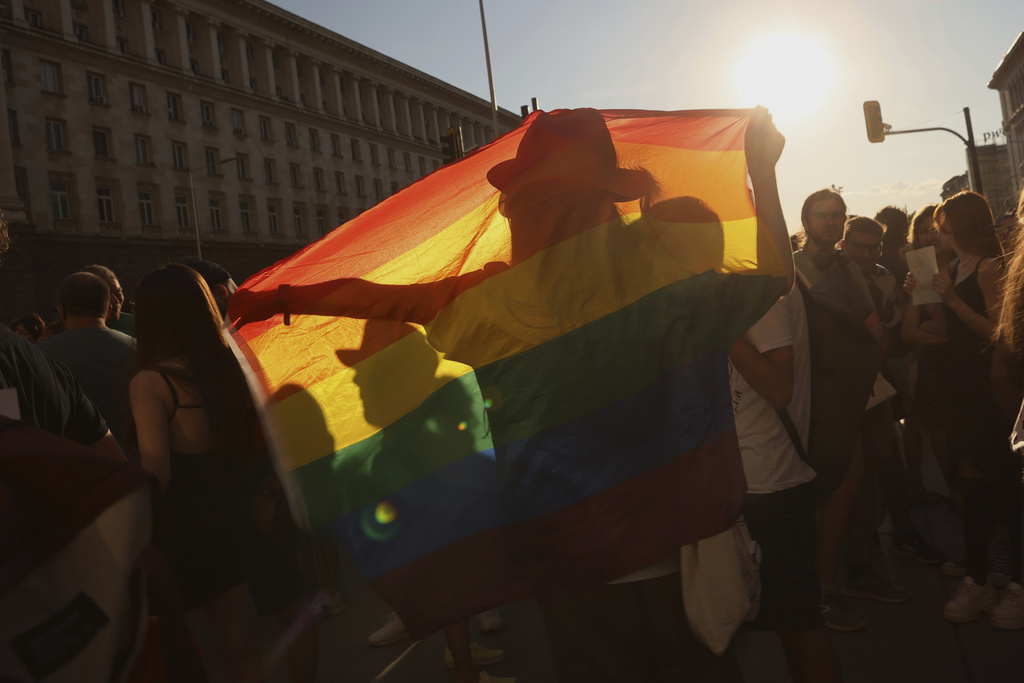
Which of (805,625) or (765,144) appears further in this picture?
(805,625)

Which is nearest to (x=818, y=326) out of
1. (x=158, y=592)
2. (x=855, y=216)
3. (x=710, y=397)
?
(x=710, y=397)

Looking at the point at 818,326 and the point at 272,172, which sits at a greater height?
the point at 272,172

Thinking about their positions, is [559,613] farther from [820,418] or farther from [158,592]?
[820,418]

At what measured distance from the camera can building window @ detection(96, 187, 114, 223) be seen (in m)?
35.2

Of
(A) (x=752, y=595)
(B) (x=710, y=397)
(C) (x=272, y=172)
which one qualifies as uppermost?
(C) (x=272, y=172)

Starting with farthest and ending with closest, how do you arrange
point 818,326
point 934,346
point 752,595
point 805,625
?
point 934,346, point 818,326, point 805,625, point 752,595

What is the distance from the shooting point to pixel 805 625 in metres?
2.51

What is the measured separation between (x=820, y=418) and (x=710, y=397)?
5.55ft

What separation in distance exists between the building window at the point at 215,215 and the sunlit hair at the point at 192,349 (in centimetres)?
4041

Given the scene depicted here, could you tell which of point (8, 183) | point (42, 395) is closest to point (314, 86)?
point (8, 183)

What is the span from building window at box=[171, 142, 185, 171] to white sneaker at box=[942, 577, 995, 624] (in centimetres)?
4050

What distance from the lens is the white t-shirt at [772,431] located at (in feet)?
8.86

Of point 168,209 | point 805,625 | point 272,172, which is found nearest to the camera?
point 805,625

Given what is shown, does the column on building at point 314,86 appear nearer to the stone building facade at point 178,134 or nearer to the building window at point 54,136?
the stone building facade at point 178,134
